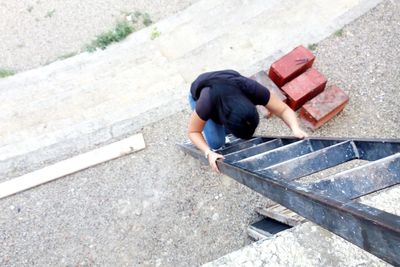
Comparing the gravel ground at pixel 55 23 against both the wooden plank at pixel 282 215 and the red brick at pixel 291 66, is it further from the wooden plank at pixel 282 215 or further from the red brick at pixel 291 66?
the wooden plank at pixel 282 215

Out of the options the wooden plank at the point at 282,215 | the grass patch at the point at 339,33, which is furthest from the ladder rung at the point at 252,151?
the grass patch at the point at 339,33

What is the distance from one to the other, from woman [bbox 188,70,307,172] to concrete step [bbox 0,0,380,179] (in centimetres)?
223

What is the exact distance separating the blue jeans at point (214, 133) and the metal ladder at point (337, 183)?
438mm

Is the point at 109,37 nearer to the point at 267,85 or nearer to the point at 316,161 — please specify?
the point at 267,85

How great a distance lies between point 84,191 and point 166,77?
1.95 meters

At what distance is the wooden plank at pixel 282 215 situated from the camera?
12.6ft

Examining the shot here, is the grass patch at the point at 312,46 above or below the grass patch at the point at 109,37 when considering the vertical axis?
→ below

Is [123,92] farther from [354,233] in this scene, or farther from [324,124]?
[354,233]

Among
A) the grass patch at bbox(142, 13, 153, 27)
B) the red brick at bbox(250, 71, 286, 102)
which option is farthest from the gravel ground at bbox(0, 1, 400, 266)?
the grass patch at bbox(142, 13, 153, 27)

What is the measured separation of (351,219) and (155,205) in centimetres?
341

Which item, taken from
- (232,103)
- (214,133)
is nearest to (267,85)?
(214,133)

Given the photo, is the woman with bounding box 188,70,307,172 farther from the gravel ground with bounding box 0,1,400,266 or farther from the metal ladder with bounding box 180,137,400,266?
the gravel ground with bounding box 0,1,400,266

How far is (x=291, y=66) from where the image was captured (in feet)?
16.6

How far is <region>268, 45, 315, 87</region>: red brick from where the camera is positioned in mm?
5059
